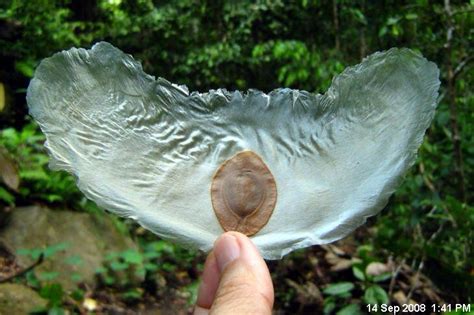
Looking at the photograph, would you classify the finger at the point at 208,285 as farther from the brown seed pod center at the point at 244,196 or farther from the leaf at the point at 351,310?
the leaf at the point at 351,310

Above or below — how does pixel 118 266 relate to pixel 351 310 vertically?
below

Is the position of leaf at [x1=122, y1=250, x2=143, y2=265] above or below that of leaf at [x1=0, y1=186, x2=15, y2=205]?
below

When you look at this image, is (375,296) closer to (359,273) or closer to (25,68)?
(359,273)

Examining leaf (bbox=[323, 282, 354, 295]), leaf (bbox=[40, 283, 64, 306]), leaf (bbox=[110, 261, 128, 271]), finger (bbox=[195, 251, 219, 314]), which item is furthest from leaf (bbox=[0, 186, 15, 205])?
finger (bbox=[195, 251, 219, 314])

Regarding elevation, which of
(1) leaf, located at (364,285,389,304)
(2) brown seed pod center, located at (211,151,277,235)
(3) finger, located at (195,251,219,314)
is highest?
(2) brown seed pod center, located at (211,151,277,235)

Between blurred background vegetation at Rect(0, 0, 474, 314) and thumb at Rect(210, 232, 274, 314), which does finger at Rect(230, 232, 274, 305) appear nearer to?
thumb at Rect(210, 232, 274, 314)

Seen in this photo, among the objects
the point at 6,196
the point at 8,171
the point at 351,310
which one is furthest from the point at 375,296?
the point at 8,171

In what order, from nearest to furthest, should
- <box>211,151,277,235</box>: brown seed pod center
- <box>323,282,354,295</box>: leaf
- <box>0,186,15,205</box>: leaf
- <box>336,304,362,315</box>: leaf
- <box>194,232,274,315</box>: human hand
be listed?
<box>194,232,274,315</box>: human hand
<box>211,151,277,235</box>: brown seed pod center
<box>336,304,362,315</box>: leaf
<box>323,282,354,295</box>: leaf
<box>0,186,15,205</box>: leaf
